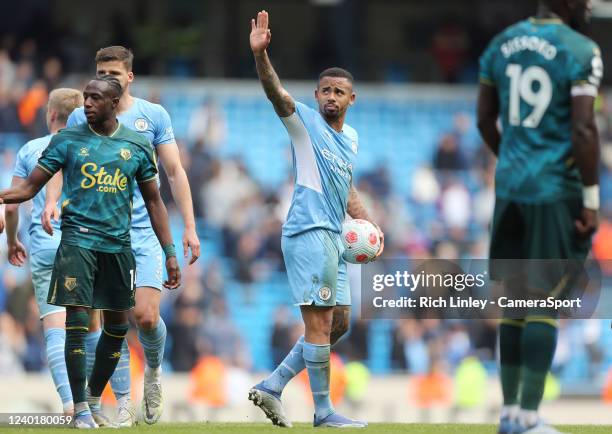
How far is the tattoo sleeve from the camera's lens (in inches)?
328

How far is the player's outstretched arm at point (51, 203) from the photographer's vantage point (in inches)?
350

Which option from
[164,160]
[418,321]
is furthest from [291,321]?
[164,160]

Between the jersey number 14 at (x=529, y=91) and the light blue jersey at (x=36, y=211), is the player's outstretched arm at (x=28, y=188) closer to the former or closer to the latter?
the light blue jersey at (x=36, y=211)

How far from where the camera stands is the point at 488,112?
276 inches

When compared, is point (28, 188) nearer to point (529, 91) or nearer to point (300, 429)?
point (300, 429)

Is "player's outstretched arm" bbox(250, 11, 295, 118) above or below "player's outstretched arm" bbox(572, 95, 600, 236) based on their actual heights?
above

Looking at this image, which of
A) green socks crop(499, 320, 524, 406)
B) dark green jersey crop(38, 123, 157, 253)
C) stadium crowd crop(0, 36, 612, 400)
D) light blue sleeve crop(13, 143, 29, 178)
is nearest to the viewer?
green socks crop(499, 320, 524, 406)

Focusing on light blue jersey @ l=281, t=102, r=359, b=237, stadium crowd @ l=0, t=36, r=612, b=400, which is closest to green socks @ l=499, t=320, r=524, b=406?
light blue jersey @ l=281, t=102, r=359, b=237

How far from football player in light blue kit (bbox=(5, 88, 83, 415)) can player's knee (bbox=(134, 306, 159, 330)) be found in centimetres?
54

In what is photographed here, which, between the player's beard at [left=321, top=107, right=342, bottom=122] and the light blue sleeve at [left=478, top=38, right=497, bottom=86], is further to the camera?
the player's beard at [left=321, top=107, right=342, bottom=122]

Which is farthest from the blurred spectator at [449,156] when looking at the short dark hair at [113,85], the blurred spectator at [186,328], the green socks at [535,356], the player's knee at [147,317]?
the green socks at [535,356]

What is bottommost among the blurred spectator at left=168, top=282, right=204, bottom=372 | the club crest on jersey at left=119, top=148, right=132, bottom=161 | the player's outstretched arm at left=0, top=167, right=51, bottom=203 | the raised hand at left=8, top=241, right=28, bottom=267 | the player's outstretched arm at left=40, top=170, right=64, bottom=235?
the blurred spectator at left=168, top=282, right=204, bottom=372

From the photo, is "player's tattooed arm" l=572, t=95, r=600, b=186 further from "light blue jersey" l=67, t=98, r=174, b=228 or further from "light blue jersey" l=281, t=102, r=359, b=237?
"light blue jersey" l=67, t=98, r=174, b=228

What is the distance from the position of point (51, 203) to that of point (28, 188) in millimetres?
989
